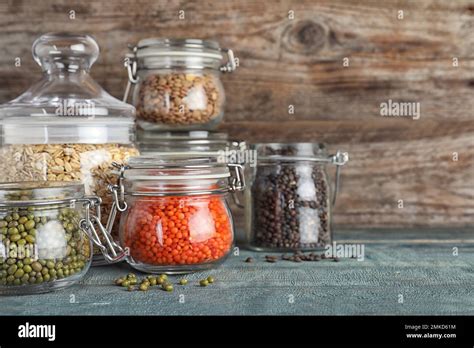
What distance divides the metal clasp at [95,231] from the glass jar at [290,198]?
12.6 inches

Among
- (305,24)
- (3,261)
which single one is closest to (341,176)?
(305,24)

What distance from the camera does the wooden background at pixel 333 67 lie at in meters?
1.68

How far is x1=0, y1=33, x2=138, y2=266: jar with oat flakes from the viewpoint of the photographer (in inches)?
49.8

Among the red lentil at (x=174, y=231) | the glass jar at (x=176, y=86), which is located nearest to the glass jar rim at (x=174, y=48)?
the glass jar at (x=176, y=86)

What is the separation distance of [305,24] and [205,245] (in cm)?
72

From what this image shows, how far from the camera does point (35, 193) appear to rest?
3.55 ft

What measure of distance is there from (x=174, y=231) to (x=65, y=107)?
32cm

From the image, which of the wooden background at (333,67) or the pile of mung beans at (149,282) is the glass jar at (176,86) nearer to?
the wooden background at (333,67)

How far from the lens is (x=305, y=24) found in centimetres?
170

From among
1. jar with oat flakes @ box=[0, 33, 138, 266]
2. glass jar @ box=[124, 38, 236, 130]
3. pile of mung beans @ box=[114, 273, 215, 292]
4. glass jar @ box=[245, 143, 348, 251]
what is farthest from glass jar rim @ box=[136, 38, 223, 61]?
pile of mung beans @ box=[114, 273, 215, 292]

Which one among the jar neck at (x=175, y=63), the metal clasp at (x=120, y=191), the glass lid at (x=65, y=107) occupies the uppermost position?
the jar neck at (x=175, y=63)

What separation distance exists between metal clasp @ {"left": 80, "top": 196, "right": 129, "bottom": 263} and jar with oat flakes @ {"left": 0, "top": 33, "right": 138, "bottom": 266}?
6 cm

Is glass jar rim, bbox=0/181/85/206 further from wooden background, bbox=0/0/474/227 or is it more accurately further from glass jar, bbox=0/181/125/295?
wooden background, bbox=0/0/474/227
